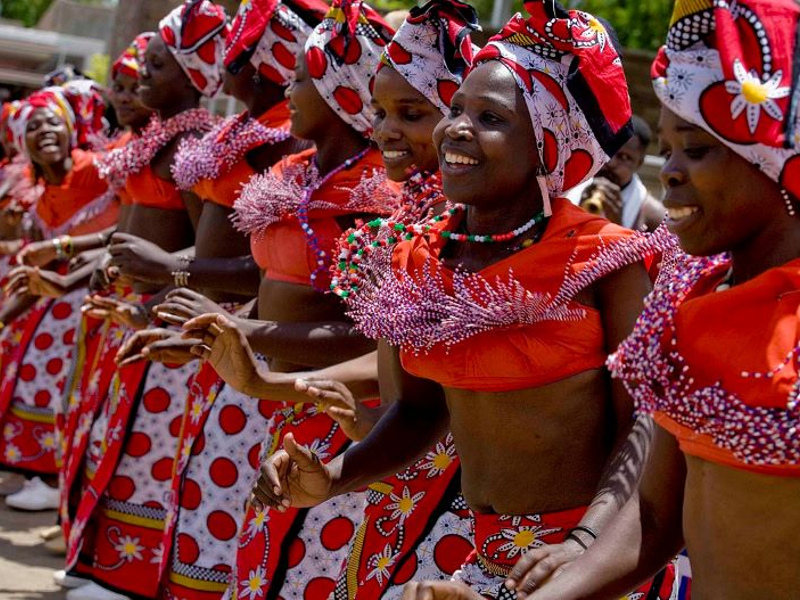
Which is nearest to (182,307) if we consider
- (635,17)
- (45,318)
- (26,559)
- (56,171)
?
(26,559)

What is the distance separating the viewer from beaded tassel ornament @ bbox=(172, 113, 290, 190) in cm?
564

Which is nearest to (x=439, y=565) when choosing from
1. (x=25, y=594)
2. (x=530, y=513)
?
(x=530, y=513)

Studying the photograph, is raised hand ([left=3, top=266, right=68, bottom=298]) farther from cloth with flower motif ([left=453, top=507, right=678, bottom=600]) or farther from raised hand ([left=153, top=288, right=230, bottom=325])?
cloth with flower motif ([left=453, top=507, right=678, bottom=600])

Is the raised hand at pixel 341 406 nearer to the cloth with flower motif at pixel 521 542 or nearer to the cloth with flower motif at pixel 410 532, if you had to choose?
the cloth with flower motif at pixel 410 532

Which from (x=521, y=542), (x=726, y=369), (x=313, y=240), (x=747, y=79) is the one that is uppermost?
(x=747, y=79)

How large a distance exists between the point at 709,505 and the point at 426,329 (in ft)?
3.29

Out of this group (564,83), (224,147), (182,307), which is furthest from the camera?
(224,147)

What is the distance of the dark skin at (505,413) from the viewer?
3.30m

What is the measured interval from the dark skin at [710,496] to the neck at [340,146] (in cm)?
231

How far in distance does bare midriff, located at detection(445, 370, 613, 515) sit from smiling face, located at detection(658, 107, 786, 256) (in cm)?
76

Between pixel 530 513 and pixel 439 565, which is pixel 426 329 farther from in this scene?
pixel 439 565

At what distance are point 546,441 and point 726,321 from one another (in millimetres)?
918

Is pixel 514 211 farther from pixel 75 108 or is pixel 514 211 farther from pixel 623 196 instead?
pixel 75 108

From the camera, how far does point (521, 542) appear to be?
11.0ft
